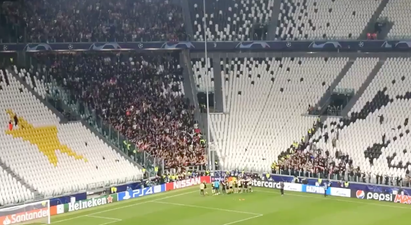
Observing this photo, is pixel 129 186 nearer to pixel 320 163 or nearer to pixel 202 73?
pixel 320 163

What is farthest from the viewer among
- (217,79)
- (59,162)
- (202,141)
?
(217,79)

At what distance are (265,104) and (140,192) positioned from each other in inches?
545

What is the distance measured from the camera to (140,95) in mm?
56094

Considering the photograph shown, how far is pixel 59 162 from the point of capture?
151 feet

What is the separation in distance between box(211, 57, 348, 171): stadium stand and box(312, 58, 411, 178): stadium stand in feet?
10.1

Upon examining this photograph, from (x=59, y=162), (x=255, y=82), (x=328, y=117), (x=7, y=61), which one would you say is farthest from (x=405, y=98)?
(x=7, y=61)

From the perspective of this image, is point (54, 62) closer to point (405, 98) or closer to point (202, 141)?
point (202, 141)

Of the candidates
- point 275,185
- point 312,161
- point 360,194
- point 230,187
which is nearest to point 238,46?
point 312,161

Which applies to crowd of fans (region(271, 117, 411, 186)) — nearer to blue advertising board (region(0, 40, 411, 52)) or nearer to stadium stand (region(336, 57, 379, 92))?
stadium stand (region(336, 57, 379, 92))

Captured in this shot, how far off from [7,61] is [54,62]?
380 centimetres

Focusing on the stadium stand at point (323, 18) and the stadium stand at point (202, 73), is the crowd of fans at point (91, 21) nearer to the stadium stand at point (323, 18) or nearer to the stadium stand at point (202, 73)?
the stadium stand at point (202, 73)

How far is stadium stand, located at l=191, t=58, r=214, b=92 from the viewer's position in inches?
2297

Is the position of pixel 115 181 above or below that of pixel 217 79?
below

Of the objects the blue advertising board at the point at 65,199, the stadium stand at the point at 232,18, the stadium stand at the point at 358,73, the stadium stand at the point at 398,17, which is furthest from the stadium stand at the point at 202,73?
the blue advertising board at the point at 65,199
